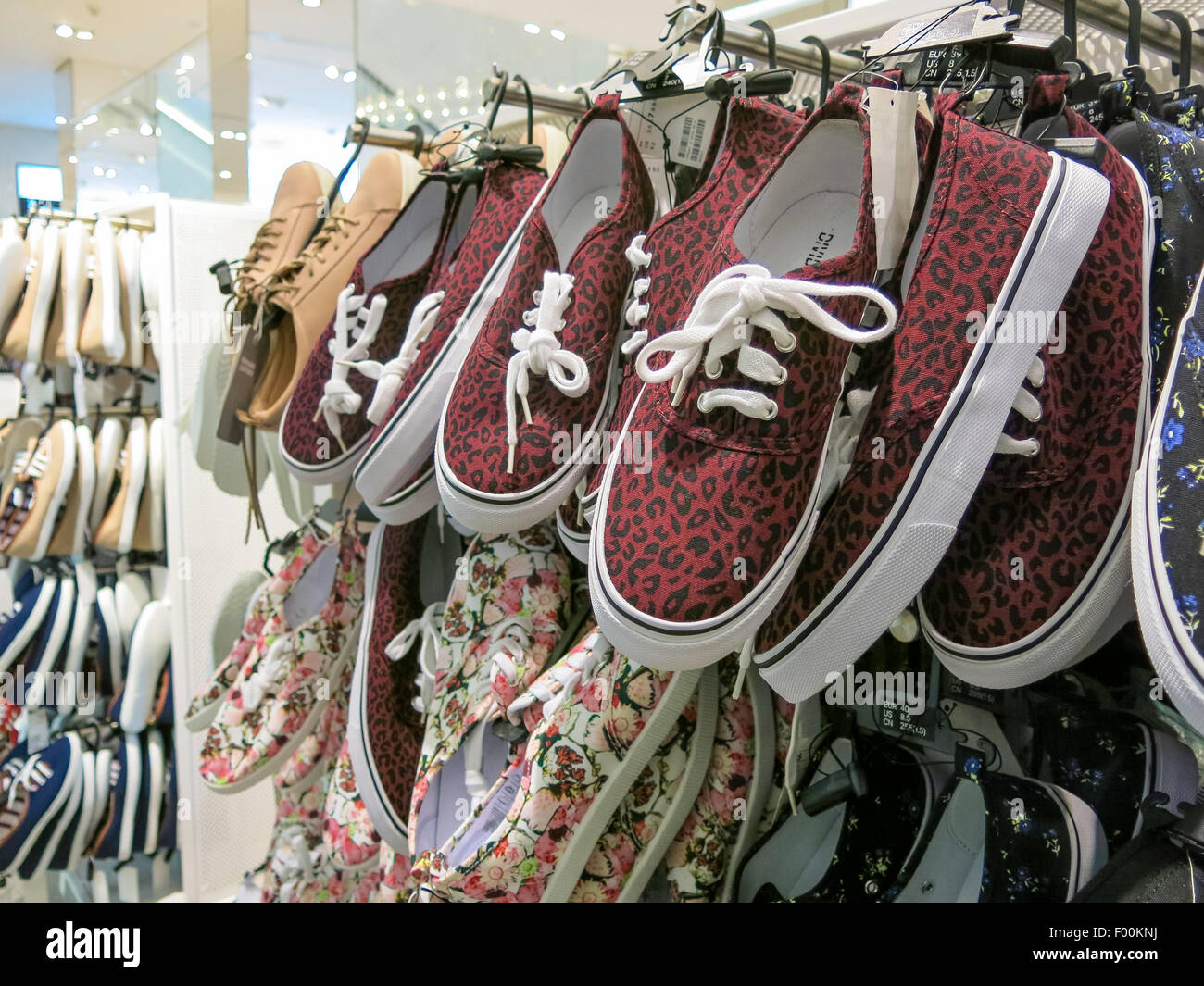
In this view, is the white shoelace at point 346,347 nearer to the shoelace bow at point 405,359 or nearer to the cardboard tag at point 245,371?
the shoelace bow at point 405,359

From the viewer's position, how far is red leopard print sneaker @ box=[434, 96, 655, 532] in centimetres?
68

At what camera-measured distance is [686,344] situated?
0.54m

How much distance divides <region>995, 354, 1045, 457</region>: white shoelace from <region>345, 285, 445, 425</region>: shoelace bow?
20.0 inches

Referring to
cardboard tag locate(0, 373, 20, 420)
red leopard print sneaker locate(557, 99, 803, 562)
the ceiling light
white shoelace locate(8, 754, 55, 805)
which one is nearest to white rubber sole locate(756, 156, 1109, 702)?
red leopard print sneaker locate(557, 99, 803, 562)

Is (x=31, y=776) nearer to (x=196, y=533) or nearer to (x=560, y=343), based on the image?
(x=196, y=533)

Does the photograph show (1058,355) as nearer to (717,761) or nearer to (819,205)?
(819,205)

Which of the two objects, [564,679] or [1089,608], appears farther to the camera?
[564,679]

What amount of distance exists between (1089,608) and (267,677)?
3.01 ft

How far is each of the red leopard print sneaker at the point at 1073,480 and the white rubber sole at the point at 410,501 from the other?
48 centimetres

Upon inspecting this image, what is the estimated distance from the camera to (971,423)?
1.59 ft

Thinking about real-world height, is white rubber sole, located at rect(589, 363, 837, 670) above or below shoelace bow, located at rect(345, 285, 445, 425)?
below

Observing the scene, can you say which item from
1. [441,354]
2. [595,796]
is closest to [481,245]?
[441,354]

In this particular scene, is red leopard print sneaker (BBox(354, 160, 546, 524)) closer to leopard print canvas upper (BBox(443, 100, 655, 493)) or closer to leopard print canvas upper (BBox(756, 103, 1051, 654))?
leopard print canvas upper (BBox(443, 100, 655, 493))

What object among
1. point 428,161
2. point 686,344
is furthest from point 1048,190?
point 428,161
